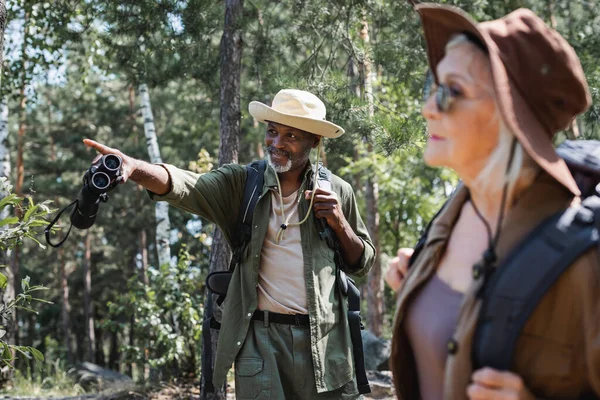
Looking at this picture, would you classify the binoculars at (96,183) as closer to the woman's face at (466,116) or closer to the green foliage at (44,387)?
the woman's face at (466,116)

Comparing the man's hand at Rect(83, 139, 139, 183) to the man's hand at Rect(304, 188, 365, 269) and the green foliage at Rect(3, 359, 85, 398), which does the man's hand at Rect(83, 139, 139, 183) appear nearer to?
the man's hand at Rect(304, 188, 365, 269)

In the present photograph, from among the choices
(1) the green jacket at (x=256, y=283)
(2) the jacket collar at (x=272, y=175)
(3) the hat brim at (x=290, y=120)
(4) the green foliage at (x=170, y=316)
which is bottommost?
(4) the green foliage at (x=170, y=316)

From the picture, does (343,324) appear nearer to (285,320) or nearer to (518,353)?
(285,320)

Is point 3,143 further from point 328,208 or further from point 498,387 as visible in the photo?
point 498,387

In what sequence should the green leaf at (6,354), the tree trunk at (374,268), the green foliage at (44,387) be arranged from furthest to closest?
the tree trunk at (374,268) < the green foliage at (44,387) < the green leaf at (6,354)

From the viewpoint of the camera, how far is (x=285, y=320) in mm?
3732

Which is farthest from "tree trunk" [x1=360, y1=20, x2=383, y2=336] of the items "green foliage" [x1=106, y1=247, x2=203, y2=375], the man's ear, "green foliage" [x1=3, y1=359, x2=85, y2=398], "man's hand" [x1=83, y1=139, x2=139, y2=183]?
"man's hand" [x1=83, y1=139, x2=139, y2=183]

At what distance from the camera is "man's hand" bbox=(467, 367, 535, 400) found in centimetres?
153

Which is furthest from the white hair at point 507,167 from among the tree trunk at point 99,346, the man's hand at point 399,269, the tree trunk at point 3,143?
the tree trunk at point 99,346

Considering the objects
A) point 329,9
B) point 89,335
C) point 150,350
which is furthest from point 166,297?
point 89,335

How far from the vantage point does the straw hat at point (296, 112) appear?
3939 millimetres

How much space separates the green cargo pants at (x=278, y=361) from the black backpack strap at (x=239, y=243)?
343mm

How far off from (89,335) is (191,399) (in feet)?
66.7

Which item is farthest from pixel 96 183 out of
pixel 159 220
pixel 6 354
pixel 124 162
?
pixel 159 220
